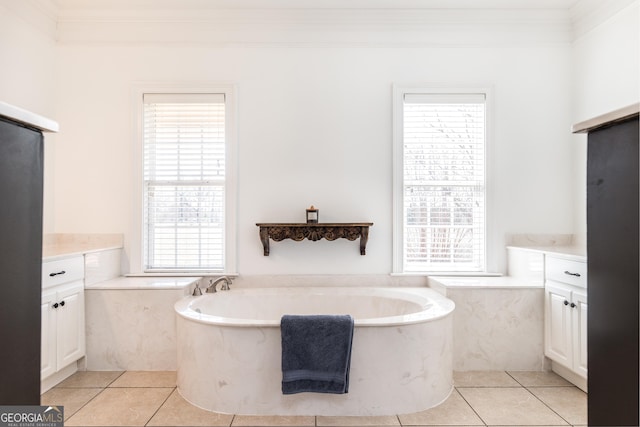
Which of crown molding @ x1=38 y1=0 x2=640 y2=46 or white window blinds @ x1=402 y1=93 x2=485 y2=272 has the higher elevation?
crown molding @ x1=38 y1=0 x2=640 y2=46

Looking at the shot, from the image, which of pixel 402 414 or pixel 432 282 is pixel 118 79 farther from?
pixel 402 414

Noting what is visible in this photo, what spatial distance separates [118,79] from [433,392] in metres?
3.58

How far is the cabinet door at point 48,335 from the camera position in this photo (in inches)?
101

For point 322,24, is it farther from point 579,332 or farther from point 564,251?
point 579,332

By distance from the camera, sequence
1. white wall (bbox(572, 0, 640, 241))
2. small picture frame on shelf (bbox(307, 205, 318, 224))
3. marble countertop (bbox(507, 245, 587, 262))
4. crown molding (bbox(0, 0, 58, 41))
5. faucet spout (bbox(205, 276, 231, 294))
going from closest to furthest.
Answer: marble countertop (bbox(507, 245, 587, 262))
white wall (bbox(572, 0, 640, 241))
crown molding (bbox(0, 0, 58, 41))
faucet spout (bbox(205, 276, 231, 294))
small picture frame on shelf (bbox(307, 205, 318, 224))

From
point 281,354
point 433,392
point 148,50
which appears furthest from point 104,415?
point 148,50

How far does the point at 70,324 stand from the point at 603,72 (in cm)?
459

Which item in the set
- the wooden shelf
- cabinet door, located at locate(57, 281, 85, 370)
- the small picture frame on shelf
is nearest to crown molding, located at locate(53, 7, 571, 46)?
the small picture frame on shelf

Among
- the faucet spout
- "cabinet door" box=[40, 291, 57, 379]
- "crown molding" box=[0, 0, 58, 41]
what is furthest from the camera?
the faucet spout

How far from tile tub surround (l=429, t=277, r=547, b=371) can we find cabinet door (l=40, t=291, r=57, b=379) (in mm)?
2913

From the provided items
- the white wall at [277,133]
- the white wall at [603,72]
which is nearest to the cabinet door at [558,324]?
the white wall at [603,72]

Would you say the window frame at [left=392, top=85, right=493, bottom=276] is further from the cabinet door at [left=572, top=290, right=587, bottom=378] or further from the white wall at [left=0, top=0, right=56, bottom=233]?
the white wall at [left=0, top=0, right=56, bottom=233]

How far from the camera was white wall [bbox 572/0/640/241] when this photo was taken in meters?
2.86

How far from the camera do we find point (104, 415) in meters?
2.34
